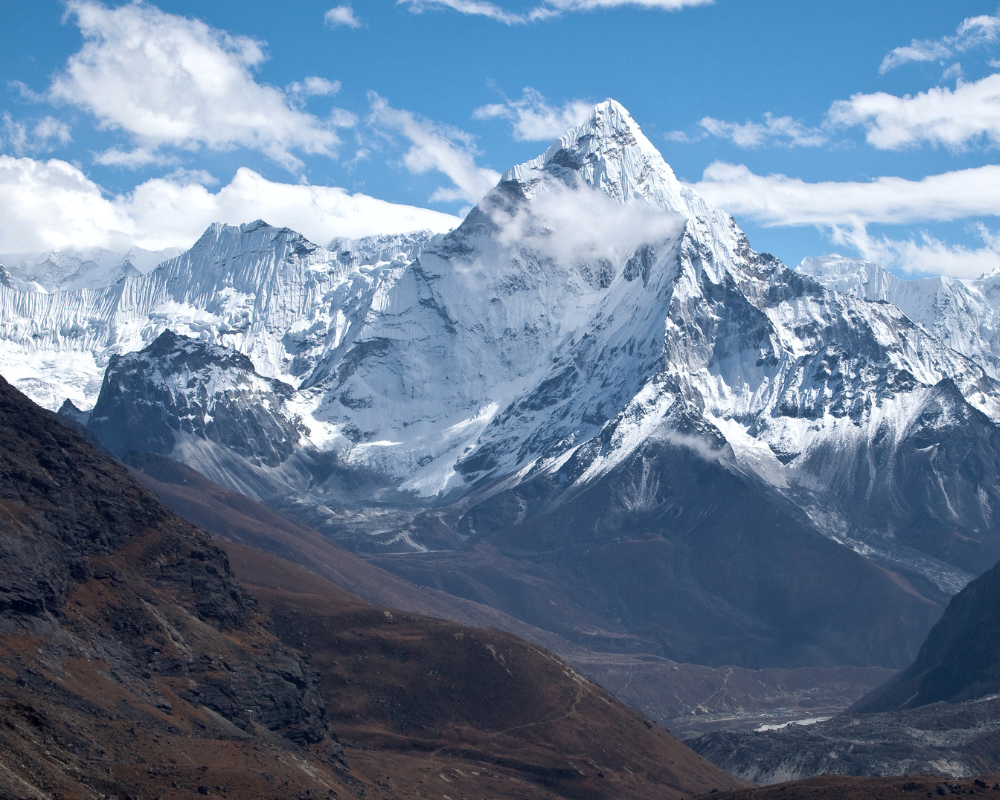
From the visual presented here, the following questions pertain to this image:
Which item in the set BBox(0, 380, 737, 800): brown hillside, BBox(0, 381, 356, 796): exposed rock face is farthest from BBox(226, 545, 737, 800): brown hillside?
BBox(0, 381, 356, 796): exposed rock face

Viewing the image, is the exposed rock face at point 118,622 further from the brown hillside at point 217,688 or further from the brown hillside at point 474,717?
the brown hillside at point 474,717

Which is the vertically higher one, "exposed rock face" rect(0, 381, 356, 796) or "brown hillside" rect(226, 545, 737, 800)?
"exposed rock face" rect(0, 381, 356, 796)

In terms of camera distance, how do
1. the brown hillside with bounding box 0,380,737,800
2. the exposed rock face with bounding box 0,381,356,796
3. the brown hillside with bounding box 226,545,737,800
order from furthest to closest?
the brown hillside with bounding box 226,545,737,800 → the exposed rock face with bounding box 0,381,356,796 → the brown hillside with bounding box 0,380,737,800

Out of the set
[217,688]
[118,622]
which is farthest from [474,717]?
[118,622]

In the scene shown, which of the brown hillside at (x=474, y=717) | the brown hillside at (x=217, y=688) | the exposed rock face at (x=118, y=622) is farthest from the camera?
the brown hillside at (x=474, y=717)

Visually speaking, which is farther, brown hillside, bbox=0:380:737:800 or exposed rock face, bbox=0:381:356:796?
exposed rock face, bbox=0:381:356:796

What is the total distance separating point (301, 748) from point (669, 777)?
209 ft

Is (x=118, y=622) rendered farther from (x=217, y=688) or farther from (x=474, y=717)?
(x=474, y=717)

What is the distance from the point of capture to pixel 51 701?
106000 millimetres

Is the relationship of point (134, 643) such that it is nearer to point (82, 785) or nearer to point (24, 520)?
point (24, 520)

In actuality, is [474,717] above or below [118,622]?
below

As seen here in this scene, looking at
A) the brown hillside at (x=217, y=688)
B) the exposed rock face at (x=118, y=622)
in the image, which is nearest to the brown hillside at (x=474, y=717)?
the brown hillside at (x=217, y=688)

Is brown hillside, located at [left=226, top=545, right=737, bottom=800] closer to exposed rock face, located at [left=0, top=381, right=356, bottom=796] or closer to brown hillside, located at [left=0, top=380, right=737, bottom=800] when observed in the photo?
brown hillside, located at [left=0, top=380, right=737, bottom=800]

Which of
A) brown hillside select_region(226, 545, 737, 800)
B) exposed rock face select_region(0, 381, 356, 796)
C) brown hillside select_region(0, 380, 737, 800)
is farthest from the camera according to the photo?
brown hillside select_region(226, 545, 737, 800)
